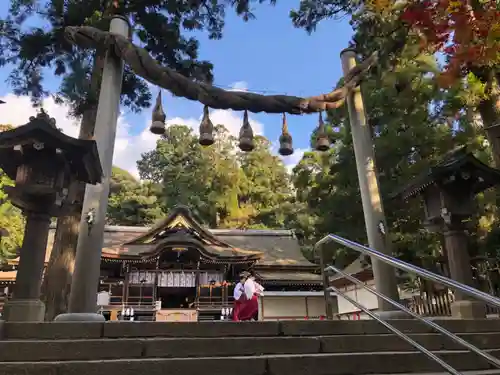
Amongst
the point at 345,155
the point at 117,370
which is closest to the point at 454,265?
the point at 117,370

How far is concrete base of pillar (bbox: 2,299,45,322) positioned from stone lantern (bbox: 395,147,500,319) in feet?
18.3

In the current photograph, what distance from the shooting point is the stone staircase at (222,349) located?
9.30 ft

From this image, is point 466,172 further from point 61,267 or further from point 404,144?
point 61,267

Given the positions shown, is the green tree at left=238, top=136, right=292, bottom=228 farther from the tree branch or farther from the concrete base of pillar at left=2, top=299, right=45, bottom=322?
the concrete base of pillar at left=2, top=299, right=45, bottom=322

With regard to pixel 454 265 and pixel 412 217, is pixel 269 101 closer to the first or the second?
pixel 454 265

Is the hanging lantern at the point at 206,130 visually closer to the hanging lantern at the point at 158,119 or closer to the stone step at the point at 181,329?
the hanging lantern at the point at 158,119

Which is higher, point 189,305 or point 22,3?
point 22,3

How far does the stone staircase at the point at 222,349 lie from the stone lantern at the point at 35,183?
1545 mm

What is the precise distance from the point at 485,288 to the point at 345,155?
5.87 metres

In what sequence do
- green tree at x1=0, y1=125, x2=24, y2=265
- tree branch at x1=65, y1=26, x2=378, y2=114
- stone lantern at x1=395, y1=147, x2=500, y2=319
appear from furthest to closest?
green tree at x1=0, y1=125, x2=24, y2=265 < tree branch at x1=65, y1=26, x2=378, y2=114 < stone lantern at x1=395, y1=147, x2=500, y2=319

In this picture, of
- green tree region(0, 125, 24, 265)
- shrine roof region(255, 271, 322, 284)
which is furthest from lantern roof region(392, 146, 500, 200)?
green tree region(0, 125, 24, 265)

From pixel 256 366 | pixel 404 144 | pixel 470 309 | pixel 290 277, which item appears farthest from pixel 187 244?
pixel 256 366

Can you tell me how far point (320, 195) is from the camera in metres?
14.9

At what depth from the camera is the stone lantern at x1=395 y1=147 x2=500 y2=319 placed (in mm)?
5929
